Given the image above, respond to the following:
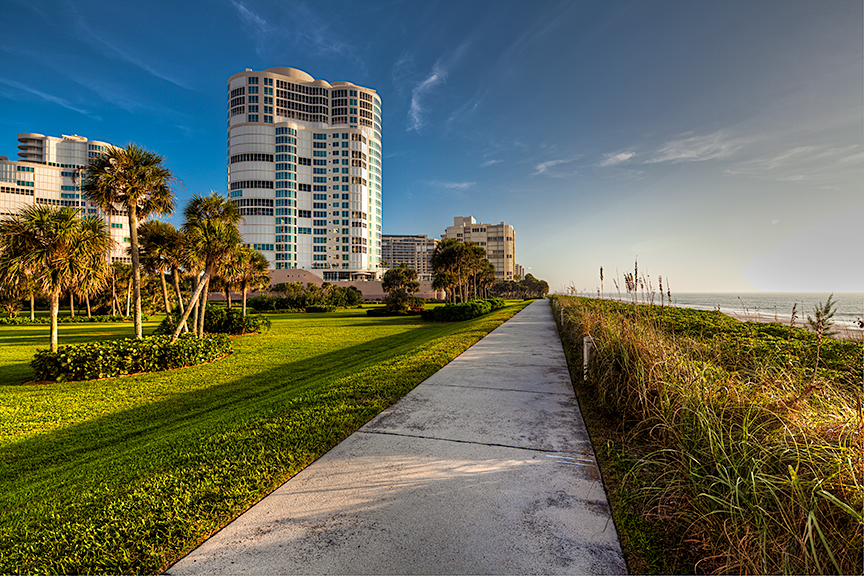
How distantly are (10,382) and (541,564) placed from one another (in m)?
15.0

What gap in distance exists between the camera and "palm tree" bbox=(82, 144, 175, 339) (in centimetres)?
1405

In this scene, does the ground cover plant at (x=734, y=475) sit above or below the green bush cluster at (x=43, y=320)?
above

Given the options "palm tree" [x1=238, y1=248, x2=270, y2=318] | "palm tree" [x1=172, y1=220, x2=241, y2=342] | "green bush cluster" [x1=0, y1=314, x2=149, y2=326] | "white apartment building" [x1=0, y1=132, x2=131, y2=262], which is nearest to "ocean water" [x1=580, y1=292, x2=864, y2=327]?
"palm tree" [x1=172, y1=220, x2=241, y2=342]

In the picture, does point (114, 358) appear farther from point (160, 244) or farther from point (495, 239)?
point (495, 239)

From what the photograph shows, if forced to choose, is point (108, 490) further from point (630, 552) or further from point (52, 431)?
point (52, 431)

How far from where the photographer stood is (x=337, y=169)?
102000 mm

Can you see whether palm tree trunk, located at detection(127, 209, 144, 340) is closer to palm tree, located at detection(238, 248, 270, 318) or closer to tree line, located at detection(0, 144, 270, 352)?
tree line, located at detection(0, 144, 270, 352)

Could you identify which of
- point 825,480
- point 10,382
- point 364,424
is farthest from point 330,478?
point 10,382

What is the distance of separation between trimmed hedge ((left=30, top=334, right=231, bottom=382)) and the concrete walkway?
10.3 m

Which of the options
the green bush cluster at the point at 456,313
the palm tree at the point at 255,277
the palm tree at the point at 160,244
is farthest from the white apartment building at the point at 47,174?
the green bush cluster at the point at 456,313

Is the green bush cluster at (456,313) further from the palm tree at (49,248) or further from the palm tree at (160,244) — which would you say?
the palm tree at (49,248)

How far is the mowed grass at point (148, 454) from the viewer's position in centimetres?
259

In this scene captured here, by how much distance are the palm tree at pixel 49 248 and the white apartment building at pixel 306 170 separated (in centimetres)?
8342

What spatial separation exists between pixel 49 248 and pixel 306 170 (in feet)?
313
